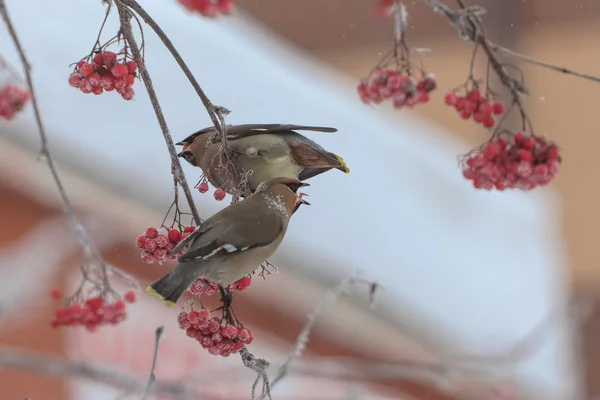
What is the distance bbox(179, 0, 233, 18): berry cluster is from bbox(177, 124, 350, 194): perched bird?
150 mm

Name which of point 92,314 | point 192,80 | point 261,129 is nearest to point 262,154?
point 261,129

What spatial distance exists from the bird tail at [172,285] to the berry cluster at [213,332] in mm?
38

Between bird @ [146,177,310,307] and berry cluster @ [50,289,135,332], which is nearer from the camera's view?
bird @ [146,177,310,307]

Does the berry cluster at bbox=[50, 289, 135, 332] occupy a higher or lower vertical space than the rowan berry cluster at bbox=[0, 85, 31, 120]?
lower

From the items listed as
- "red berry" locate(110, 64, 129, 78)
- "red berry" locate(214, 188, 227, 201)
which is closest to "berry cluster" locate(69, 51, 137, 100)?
"red berry" locate(110, 64, 129, 78)

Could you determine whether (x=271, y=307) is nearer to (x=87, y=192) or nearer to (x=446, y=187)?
(x=87, y=192)

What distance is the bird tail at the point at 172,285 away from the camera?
0.57m

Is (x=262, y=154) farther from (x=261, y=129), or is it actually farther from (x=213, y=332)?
(x=213, y=332)

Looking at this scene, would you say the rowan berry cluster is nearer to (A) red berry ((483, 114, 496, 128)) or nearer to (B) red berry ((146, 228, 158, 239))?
(B) red berry ((146, 228, 158, 239))

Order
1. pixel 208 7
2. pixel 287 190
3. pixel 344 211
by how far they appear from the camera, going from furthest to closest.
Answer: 1. pixel 344 211
2. pixel 287 190
3. pixel 208 7

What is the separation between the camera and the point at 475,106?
742 millimetres

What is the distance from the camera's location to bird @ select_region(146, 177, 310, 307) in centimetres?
58

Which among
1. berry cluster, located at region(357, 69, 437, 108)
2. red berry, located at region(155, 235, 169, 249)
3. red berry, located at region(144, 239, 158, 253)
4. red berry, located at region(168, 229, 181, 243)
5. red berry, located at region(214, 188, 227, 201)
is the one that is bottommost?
red berry, located at region(144, 239, 158, 253)

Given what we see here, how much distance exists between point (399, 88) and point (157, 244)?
0.78 ft
